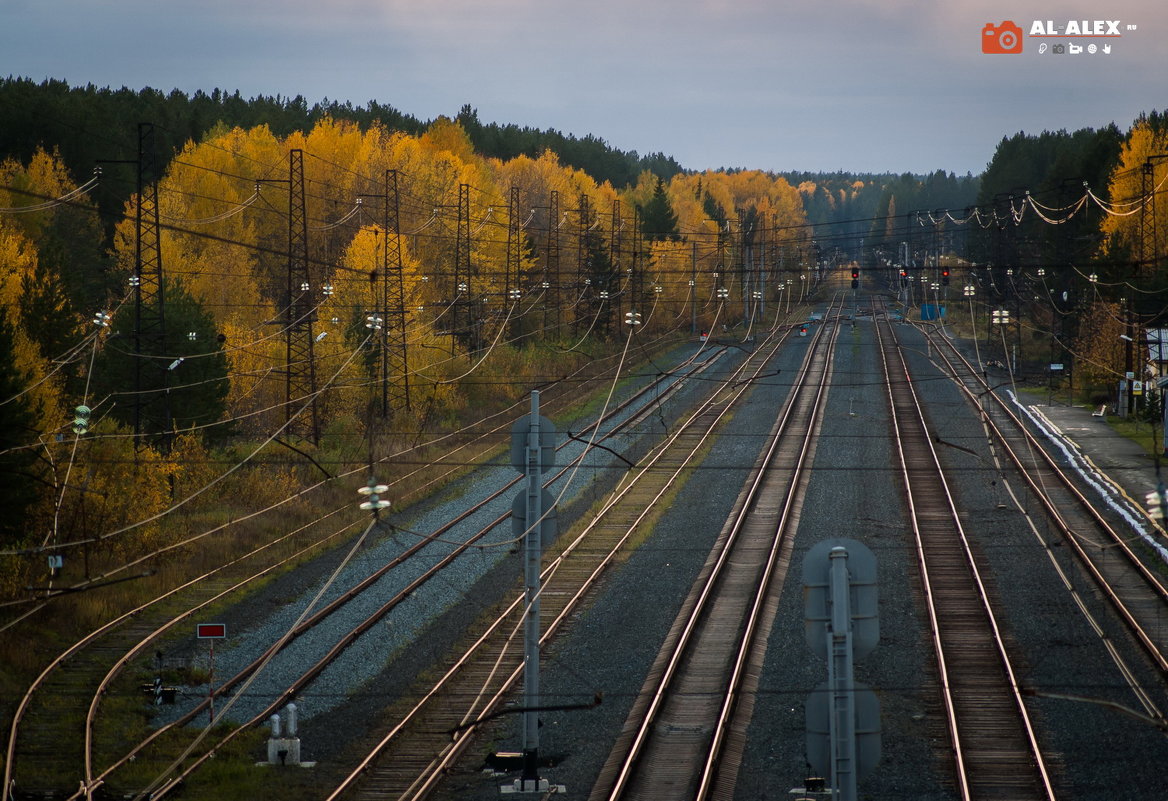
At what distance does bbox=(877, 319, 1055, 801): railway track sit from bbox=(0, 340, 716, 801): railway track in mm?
9951

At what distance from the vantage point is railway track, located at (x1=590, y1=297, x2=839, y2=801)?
1380cm

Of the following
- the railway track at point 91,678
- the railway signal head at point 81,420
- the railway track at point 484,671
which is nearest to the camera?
the railway track at point 484,671

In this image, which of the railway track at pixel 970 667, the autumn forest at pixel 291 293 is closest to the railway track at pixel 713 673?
the railway track at pixel 970 667

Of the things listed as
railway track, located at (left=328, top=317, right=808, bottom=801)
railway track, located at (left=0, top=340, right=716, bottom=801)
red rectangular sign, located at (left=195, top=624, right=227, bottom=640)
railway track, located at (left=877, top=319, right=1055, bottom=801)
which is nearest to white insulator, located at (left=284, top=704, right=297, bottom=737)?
railway track, located at (left=328, top=317, right=808, bottom=801)

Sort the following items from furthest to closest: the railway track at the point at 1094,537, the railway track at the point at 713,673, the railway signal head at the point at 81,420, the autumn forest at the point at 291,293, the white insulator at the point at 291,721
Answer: the autumn forest at the point at 291,293, the railway track at the point at 1094,537, the railway signal head at the point at 81,420, the white insulator at the point at 291,721, the railway track at the point at 713,673

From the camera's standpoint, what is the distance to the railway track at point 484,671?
14.0m

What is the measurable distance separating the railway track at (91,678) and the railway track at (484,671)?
2861mm

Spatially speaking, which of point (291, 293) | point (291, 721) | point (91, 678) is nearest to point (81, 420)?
point (91, 678)

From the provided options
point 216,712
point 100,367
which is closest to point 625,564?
point 216,712

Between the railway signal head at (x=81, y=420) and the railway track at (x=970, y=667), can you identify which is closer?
the railway track at (x=970, y=667)

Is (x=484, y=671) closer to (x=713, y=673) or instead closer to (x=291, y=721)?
(x=713, y=673)

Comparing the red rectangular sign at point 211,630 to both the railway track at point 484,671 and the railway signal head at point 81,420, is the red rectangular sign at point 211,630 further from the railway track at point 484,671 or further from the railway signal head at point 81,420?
the railway signal head at point 81,420

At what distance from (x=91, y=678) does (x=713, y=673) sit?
9138mm

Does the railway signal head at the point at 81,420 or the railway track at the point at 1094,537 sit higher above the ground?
the railway signal head at the point at 81,420
